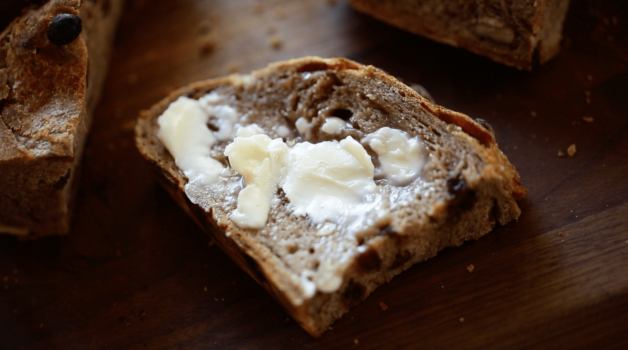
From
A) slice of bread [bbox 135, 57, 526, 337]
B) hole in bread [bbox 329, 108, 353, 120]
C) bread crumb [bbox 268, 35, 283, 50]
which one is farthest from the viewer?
bread crumb [bbox 268, 35, 283, 50]

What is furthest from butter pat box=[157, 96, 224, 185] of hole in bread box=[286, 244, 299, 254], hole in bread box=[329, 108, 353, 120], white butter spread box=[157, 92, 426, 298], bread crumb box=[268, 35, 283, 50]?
bread crumb box=[268, 35, 283, 50]

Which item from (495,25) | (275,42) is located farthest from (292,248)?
(495,25)

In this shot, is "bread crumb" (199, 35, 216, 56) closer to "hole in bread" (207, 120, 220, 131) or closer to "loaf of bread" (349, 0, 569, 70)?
"hole in bread" (207, 120, 220, 131)

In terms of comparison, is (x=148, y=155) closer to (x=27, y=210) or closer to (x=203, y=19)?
(x=27, y=210)

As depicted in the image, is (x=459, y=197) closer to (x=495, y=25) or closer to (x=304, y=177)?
(x=304, y=177)

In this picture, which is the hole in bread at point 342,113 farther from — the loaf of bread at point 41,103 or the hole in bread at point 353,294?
the loaf of bread at point 41,103

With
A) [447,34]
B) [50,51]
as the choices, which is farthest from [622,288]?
[50,51]
